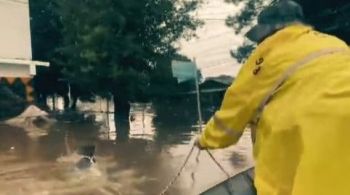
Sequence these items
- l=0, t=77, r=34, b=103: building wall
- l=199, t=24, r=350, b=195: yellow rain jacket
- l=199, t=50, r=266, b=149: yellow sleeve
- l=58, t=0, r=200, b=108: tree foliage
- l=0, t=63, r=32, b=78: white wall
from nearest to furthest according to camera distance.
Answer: l=199, t=24, r=350, b=195: yellow rain jacket < l=199, t=50, r=266, b=149: yellow sleeve < l=0, t=63, r=32, b=78: white wall < l=0, t=77, r=34, b=103: building wall < l=58, t=0, r=200, b=108: tree foliage

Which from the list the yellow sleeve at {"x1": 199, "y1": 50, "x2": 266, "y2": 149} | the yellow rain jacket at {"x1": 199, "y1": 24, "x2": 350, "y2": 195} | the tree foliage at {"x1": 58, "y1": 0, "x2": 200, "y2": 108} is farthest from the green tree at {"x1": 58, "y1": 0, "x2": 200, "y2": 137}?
the yellow rain jacket at {"x1": 199, "y1": 24, "x2": 350, "y2": 195}

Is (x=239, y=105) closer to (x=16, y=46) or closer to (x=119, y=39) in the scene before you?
(x=119, y=39)

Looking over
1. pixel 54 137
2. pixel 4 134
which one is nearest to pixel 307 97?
pixel 54 137

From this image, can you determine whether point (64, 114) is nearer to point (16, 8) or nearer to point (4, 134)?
point (16, 8)

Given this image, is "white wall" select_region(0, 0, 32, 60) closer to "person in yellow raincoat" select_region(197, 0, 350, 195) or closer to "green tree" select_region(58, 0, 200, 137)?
"green tree" select_region(58, 0, 200, 137)

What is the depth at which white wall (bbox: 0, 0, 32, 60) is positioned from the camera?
23188 mm

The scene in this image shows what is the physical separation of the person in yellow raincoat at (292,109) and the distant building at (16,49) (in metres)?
21.5

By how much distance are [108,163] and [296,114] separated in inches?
412

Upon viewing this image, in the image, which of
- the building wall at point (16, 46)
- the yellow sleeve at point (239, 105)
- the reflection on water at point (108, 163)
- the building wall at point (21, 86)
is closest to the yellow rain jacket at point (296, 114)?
the yellow sleeve at point (239, 105)

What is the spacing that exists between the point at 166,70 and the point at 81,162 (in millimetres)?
13930

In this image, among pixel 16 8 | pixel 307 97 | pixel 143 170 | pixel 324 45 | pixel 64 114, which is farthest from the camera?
pixel 64 114

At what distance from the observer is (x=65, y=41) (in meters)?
26.3

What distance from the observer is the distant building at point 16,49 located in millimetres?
23172

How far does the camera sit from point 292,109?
177 centimetres
